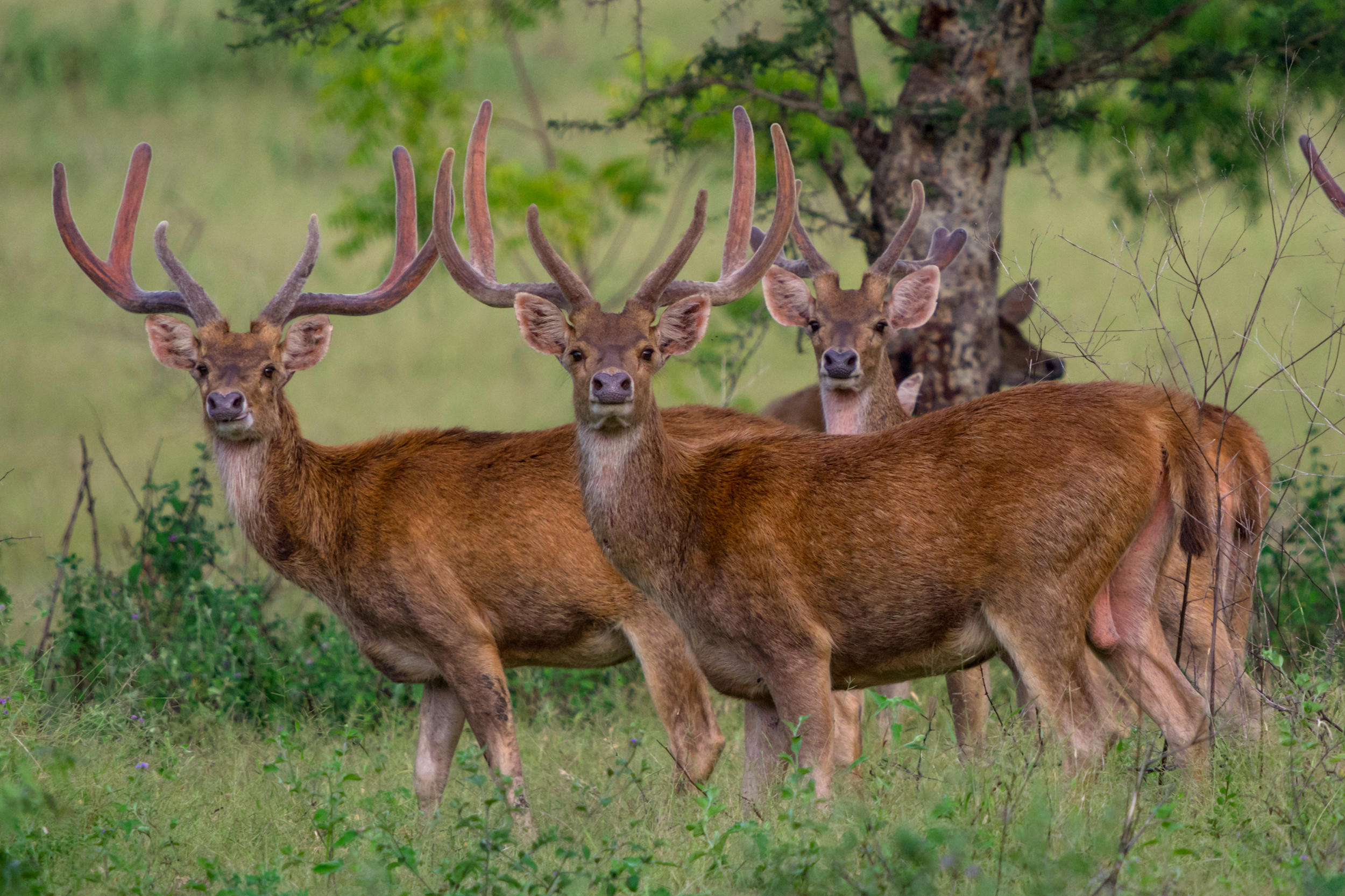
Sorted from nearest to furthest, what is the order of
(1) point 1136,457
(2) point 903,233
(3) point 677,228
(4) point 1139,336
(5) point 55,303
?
(1) point 1136,457 → (2) point 903,233 → (4) point 1139,336 → (5) point 55,303 → (3) point 677,228

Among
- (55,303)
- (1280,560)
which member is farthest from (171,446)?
(1280,560)

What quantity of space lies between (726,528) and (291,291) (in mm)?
2654

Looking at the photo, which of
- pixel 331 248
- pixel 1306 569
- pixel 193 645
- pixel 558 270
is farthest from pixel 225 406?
pixel 331 248

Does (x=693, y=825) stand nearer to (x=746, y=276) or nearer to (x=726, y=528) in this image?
(x=726, y=528)

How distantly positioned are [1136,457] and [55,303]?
75.1ft

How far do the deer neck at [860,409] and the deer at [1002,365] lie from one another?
109cm

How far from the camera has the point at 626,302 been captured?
21.6 feet

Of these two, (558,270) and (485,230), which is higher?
(485,230)

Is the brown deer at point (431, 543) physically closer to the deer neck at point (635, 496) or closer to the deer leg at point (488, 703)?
A: the deer leg at point (488, 703)

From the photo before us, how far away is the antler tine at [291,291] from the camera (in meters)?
7.53

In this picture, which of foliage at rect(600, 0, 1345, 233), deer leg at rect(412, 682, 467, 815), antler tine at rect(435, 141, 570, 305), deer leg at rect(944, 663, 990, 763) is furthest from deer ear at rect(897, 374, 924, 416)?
deer leg at rect(412, 682, 467, 815)

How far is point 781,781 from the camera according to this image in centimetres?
634

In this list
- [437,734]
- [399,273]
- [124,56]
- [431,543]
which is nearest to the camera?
[431,543]

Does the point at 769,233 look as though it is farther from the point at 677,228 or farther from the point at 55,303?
the point at 677,228
